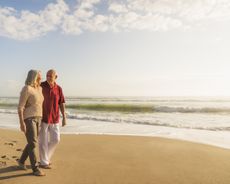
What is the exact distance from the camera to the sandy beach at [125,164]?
5551mm

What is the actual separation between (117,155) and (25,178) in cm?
267

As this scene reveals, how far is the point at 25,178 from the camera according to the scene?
5.44 metres

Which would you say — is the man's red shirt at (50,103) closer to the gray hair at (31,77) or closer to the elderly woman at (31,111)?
the elderly woman at (31,111)

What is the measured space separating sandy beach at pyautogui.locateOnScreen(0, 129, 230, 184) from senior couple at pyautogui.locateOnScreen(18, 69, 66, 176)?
1.01 ft

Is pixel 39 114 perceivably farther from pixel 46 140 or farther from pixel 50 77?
pixel 50 77

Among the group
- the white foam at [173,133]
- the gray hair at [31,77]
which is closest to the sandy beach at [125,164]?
the gray hair at [31,77]

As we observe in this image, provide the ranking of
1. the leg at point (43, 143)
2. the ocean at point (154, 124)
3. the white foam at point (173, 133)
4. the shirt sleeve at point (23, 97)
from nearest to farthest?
the shirt sleeve at point (23, 97), the leg at point (43, 143), the white foam at point (173, 133), the ocean at point (154, 124)

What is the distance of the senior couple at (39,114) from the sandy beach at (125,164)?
0.31 m

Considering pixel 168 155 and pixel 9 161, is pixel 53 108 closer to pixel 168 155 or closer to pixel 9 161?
pixel 9 161

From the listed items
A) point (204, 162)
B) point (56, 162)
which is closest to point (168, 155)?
point (204, 162)

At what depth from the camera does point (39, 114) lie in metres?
5.70

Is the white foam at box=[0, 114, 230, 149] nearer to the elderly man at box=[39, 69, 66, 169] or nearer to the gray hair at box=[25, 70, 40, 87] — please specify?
the elderly man at box=[39, 69, 66, 169]

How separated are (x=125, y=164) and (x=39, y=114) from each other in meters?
2.13

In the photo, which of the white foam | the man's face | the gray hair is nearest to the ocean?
the white foam
